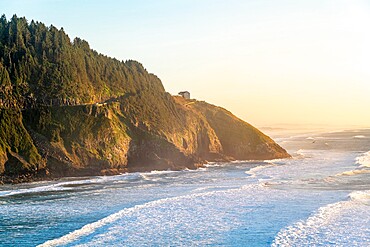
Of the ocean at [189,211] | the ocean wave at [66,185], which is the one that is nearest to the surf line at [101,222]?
the ocean at [189,211]

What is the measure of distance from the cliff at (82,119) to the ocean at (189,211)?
6.04 m

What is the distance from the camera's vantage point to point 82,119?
204 feet

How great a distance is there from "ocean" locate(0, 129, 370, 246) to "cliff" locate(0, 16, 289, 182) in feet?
19.8

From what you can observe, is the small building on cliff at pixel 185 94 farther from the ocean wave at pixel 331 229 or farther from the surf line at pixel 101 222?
the ocean wave at pixel 331 229

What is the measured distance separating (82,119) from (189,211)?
109ft

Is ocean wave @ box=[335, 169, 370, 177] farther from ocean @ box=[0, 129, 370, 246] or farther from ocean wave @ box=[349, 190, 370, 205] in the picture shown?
ocean wave @ box=[349, 190, 370, 205]

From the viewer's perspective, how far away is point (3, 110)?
55.5 m

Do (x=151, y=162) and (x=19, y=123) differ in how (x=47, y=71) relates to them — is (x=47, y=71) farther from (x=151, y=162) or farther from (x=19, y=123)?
(x=151, y=162)

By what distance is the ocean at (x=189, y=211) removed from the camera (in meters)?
25.5

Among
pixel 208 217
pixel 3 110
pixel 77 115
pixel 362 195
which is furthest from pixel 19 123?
pixel 362 195

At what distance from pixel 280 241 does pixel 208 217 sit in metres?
7.48

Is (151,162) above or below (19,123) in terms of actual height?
below

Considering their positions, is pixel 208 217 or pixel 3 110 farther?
pixel 3 110

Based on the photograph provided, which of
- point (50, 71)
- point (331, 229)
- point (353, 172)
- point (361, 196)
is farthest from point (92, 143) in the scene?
point (331, 229)
